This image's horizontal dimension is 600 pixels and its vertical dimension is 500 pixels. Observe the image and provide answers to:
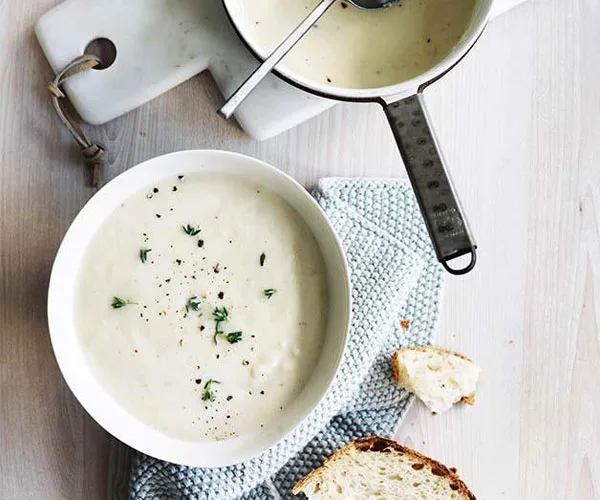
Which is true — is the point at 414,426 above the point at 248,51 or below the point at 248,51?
below

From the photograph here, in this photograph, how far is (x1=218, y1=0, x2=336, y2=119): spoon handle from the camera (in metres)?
1.09

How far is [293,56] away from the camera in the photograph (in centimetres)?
119

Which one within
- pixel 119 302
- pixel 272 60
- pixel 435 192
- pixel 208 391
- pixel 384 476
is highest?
pixel 272 60

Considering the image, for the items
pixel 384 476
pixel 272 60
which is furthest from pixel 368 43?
pixel 384 476

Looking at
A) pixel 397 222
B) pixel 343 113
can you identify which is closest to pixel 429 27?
pixel 343 113

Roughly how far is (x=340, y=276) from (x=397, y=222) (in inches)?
7.4

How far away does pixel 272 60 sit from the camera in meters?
1.12

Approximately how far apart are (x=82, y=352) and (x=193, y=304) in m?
0.16

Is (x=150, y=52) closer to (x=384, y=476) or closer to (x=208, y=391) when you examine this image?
(x=208, y=391)

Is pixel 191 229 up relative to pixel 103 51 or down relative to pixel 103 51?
down

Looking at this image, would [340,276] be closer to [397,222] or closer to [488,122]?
[397,222]

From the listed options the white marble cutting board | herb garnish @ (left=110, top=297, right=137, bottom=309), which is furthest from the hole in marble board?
herb garnish @ (left=110, top=297, right=137, bottom=309)

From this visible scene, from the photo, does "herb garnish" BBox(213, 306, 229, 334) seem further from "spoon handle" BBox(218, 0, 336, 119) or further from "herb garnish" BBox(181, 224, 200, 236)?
"spoon handle" BBox(218, 0, 336, 119)

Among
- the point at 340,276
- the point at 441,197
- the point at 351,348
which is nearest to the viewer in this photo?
the point at 441,197
